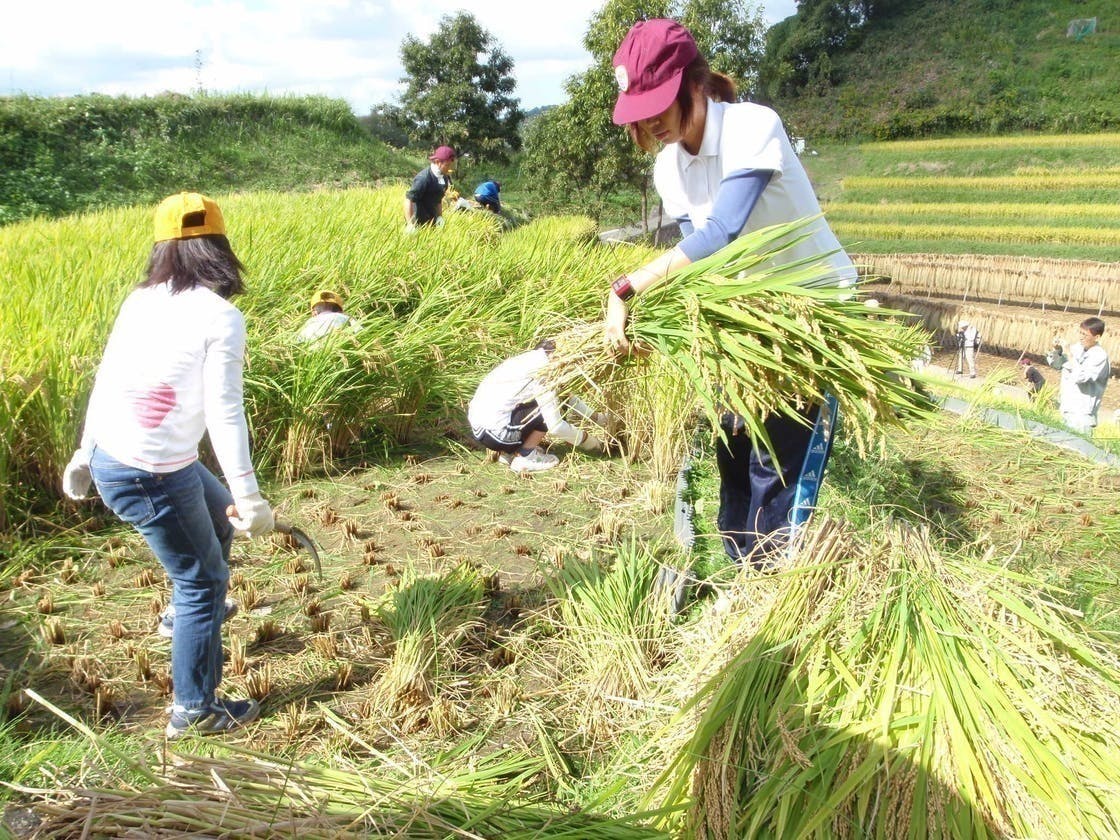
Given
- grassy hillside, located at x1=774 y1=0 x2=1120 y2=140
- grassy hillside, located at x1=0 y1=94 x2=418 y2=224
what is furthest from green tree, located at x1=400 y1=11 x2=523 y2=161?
grassy hillside, located at x1=774 y1=0 x2=1120 y2=140

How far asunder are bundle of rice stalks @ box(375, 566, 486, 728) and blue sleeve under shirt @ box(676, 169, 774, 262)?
1398mm

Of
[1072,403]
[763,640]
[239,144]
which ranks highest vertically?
[239,144]

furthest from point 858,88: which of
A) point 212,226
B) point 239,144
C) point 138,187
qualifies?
point 212,226

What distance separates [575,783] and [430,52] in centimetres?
2769

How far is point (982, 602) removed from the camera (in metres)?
1.82

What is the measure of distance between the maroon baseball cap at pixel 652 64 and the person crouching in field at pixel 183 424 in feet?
4.02

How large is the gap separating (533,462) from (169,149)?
15.9 metres

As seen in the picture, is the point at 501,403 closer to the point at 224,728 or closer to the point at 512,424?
the point at 512,424

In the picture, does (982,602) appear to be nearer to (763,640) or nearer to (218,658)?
(763,640)

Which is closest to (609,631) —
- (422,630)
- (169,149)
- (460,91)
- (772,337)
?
(422,630)

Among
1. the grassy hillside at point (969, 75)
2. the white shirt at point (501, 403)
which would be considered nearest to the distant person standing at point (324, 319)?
the white shirt at point (501, 403)

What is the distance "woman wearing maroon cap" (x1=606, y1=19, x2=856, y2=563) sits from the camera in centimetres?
Result: 232

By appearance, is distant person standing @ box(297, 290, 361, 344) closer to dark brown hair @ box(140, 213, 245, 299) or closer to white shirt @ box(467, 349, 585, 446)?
white shirt @ box(467, 349, 585, 446)

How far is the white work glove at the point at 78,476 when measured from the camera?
2521 mm
